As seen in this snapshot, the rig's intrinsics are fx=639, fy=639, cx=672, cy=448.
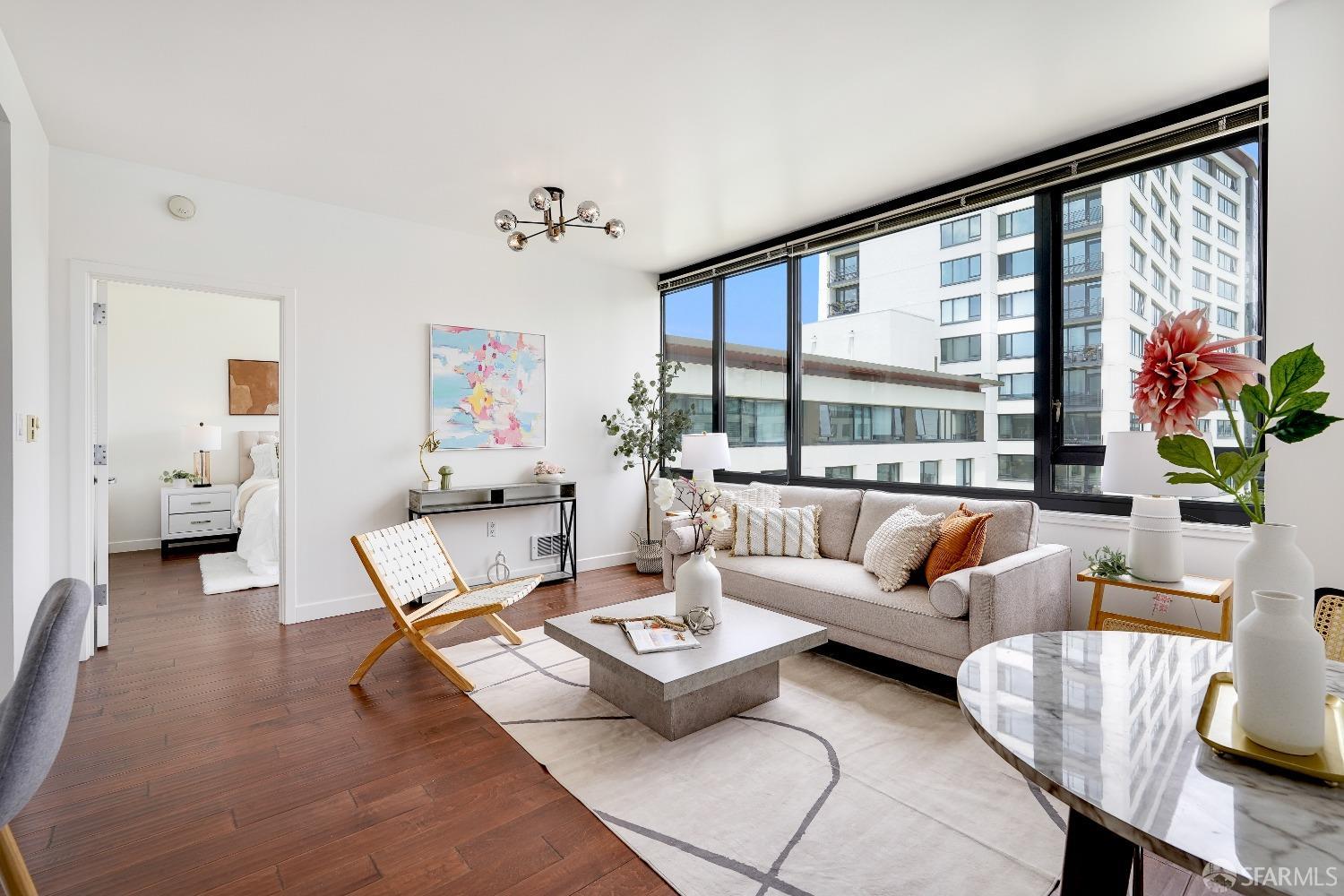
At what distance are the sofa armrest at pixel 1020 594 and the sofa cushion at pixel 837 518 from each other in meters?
0.96

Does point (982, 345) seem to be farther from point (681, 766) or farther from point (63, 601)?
point (63, 601)

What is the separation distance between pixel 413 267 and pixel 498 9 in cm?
264

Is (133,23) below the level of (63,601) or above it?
above

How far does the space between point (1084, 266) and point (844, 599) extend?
2173 millimetres

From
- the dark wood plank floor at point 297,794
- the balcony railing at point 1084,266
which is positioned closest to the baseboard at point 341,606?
the dark wood plank floor at point 297,794

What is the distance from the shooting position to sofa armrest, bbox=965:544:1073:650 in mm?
2678

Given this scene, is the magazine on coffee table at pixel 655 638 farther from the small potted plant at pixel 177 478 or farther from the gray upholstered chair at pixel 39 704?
the small potted plant at pixel 177 478

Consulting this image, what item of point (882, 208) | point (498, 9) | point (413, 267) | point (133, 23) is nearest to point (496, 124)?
point (498, 9)

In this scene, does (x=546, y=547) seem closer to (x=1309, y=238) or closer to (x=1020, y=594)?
(x=1020, y=594)

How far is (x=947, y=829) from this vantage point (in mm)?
1943

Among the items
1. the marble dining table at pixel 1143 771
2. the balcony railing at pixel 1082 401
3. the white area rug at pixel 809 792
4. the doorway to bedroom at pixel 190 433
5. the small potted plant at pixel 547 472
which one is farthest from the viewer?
the doorway to bedroom at pixel 190 433

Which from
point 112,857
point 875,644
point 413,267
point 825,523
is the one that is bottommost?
point 112,857

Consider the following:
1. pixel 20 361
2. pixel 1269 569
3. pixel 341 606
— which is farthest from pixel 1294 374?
pixel 341 606

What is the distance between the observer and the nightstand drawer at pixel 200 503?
6215 mm
